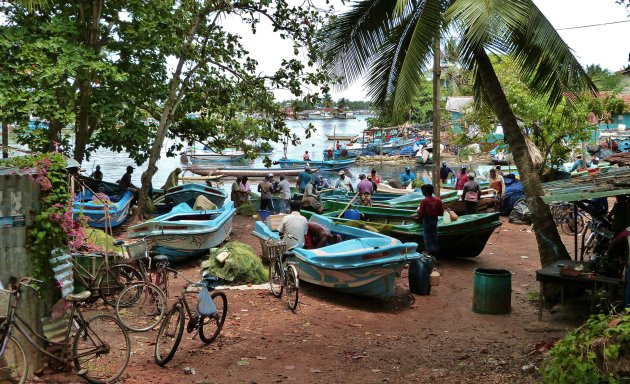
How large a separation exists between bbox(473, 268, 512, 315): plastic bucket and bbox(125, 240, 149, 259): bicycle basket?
556 cm

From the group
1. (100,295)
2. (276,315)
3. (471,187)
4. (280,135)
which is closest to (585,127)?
(471,187)

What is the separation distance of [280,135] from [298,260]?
8.98 m

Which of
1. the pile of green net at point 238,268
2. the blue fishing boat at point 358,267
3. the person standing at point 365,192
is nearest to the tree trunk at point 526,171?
the blue fishing boat at point 358,267

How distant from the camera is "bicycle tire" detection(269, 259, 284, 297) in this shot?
10734mm

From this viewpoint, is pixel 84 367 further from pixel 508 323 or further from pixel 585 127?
pixel 585 127

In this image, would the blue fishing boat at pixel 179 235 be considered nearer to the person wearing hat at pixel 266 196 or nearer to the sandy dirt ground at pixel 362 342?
the sandy dirt ground at pixel 362 342

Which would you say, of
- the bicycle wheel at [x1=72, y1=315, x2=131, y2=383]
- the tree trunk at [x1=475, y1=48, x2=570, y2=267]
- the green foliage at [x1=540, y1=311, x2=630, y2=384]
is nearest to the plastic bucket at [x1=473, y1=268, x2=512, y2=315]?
the tree trunk at [x1=475, y1=48, x2=570, y2=267]

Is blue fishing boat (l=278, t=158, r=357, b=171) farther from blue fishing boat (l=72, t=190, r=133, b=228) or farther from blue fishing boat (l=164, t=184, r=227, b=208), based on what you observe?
blue fishing boat (l=72, t=190, r=133, b=228)

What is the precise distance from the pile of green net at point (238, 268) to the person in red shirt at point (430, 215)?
11.7 feet

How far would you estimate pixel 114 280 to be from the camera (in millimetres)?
9789

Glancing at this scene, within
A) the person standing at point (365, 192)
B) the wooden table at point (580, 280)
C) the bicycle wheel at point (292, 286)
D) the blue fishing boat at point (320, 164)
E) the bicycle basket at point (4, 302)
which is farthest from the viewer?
the blue fishing boat at point (320, 164)

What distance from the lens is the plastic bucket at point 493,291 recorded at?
10.0 metres

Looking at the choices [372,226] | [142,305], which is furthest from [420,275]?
[142,305]

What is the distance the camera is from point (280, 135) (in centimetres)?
1991
